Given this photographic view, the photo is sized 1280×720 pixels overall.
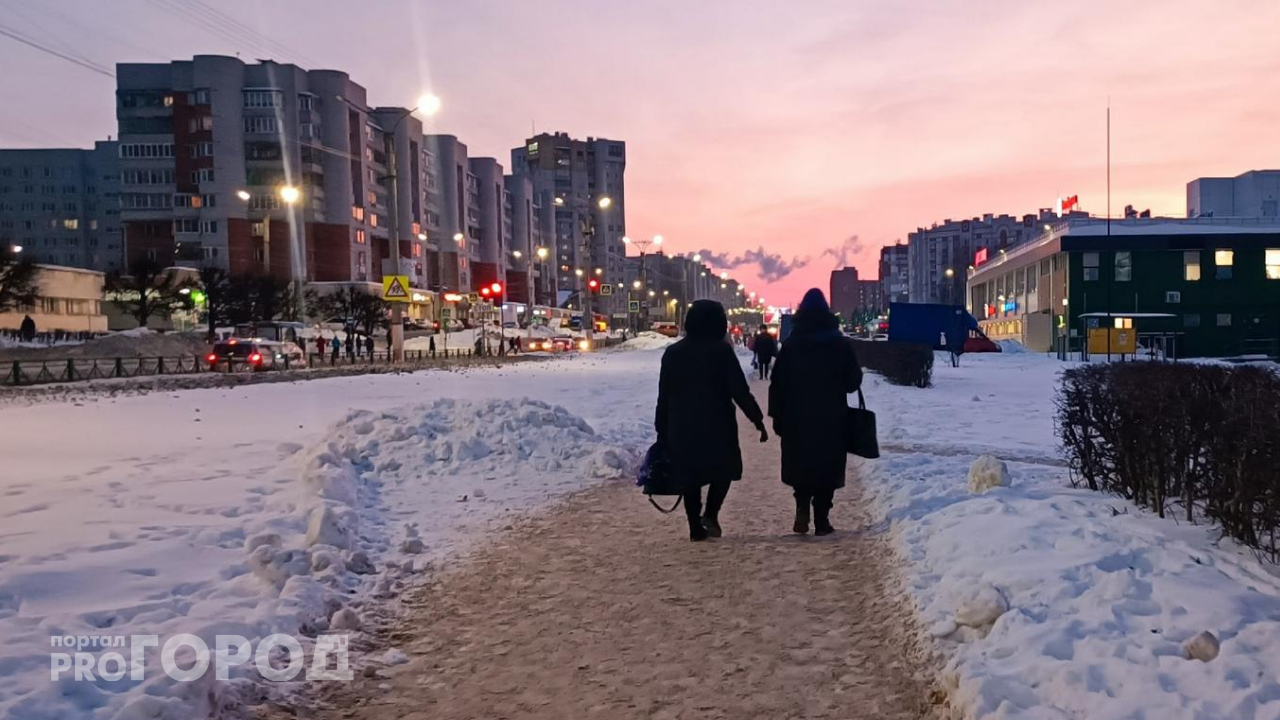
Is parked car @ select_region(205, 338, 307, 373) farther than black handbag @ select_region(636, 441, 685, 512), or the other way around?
parked car @ select_region(205, 338, 307, 373)

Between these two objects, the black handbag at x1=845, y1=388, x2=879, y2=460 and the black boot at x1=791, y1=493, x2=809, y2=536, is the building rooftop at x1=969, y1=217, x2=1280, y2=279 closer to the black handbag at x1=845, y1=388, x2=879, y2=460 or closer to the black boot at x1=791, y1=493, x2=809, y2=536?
the black handbag at x1=845, y1=388, x2=879, y2=460

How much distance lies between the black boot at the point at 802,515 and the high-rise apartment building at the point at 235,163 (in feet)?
263

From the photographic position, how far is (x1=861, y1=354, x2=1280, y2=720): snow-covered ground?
320 cm

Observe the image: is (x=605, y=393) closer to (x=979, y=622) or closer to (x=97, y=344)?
(x=979, y=622)

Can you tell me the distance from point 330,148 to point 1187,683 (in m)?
92.7

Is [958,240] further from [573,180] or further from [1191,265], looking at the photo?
[1191,265]

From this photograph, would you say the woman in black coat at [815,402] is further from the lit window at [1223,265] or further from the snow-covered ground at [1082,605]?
the lit window at [1223,265]

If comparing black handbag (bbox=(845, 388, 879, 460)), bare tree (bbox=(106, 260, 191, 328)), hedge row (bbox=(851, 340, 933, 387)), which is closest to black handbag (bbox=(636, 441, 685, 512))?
black handbag (bbox=(845, 388, 879, 460))

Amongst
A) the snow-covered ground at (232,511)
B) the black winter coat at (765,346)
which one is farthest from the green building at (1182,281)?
the snow-covered ground at (232,511)

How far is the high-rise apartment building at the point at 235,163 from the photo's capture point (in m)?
82.2

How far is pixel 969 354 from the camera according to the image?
5016cm

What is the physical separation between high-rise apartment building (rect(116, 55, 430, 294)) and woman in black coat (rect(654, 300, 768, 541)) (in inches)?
3148

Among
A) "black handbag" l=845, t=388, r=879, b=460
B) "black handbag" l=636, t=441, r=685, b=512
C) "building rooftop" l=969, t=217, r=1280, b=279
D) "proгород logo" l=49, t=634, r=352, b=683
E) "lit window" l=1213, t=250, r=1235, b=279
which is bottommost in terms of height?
"proгород logo" l=49, t=634, r=352, b=683

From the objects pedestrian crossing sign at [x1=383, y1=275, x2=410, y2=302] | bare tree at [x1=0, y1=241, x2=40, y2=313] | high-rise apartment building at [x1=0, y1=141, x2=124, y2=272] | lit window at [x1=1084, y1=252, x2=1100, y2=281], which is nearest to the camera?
pedestrian crossing sign at [x1=383, y1=275, x2=410, y2=302]
